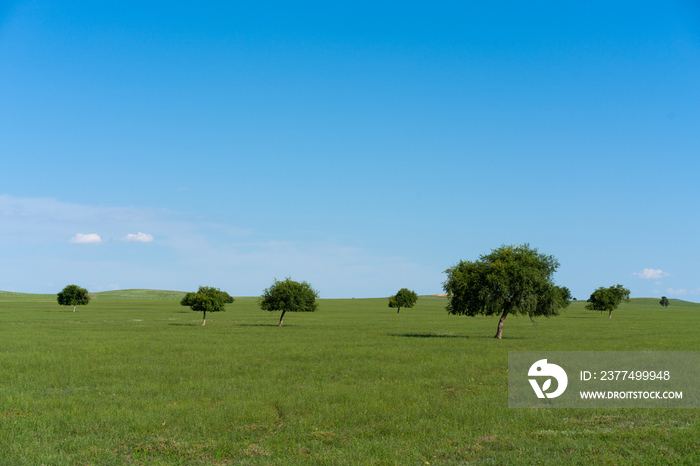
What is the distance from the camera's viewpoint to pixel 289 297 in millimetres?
66812

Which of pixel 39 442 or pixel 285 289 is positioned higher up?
pixel 285 289

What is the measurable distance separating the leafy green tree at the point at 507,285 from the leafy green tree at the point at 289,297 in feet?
88.0

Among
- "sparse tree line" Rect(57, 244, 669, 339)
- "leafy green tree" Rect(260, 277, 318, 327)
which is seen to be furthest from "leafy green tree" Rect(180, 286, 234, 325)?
"sparse tree line" Rect(57, 244, 669, 339)

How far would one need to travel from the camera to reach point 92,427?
598 inches

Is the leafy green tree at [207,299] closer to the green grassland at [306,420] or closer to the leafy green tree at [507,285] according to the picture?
the leafy green tree at [507,285]

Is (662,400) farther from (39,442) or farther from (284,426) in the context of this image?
(39,442)

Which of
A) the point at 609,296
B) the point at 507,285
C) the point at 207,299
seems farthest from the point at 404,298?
the point at 507,285

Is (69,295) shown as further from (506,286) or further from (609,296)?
(609,296)

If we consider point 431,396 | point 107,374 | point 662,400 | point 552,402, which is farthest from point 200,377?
point 662,400

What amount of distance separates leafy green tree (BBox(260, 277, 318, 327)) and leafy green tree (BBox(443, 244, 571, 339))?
26822 millimetres

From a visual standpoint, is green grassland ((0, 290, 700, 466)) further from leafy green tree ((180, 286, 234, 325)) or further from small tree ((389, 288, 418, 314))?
small tree ((389, 288, 418, 314))

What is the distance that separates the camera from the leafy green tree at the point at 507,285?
43.9 meters

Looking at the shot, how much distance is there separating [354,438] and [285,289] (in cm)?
5450

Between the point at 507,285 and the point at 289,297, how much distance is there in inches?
1318
